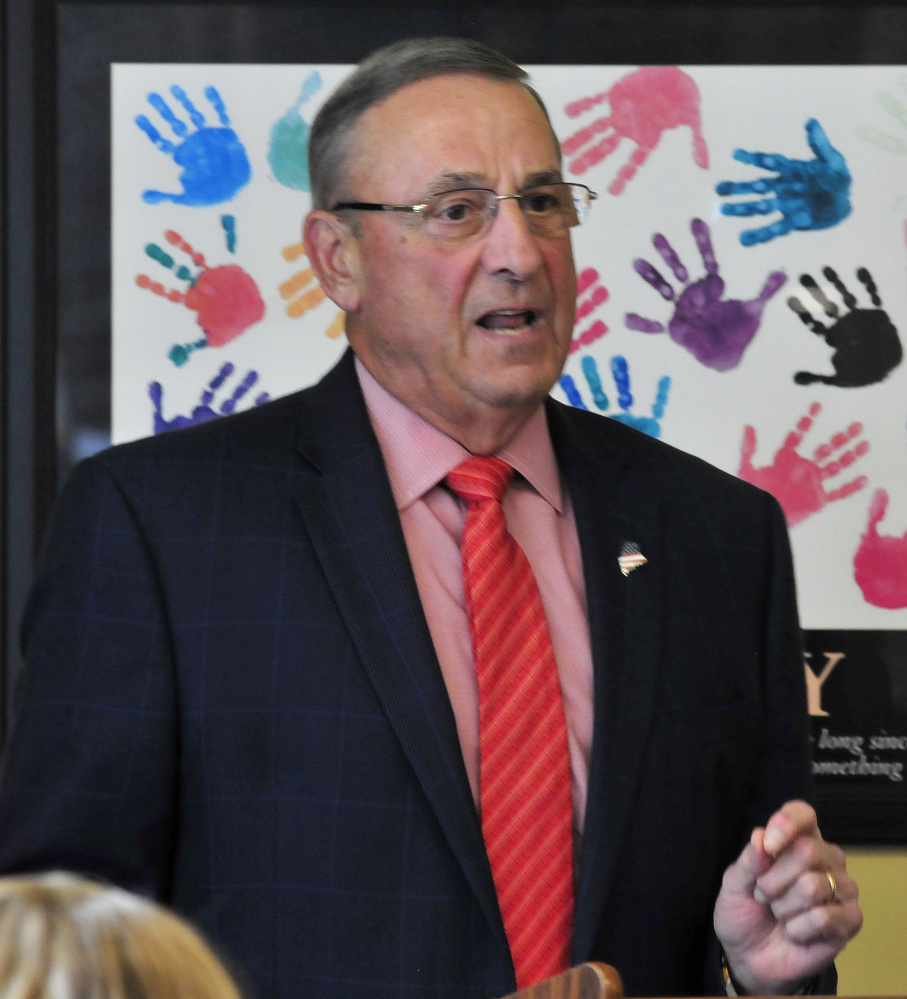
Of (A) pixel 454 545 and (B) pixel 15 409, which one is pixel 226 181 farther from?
(A) pixel 454 545

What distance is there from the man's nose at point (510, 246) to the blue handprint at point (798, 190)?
82 cm

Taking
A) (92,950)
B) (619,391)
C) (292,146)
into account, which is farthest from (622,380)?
(92,950)

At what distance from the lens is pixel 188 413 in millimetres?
2250

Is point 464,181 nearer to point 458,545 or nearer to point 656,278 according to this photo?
point 458,545

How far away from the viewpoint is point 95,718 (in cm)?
143

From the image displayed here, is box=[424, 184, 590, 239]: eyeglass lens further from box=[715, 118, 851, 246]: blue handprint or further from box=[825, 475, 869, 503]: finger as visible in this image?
box=[825, 475, 869, 503]: finger

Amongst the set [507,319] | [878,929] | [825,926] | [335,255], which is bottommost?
[878,929]

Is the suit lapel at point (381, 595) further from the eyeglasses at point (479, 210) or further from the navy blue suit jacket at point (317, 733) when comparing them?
the eyeglasses at point (479, 210)

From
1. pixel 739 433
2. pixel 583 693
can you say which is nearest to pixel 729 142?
pixel 739 433

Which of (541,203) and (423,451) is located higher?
(541,203)

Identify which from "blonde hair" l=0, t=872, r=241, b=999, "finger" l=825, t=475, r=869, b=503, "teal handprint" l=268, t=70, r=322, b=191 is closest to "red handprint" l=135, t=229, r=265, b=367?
"teal handprint" l=268, t=70, r=322, b=191

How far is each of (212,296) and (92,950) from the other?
5.93 ft

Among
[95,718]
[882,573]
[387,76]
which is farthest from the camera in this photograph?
[882,573]

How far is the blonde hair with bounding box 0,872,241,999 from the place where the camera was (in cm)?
53
